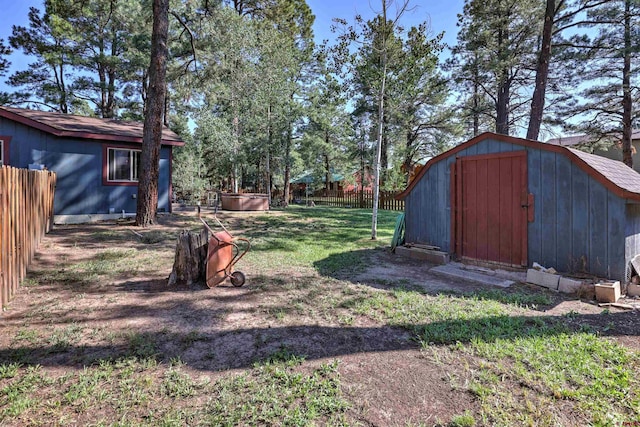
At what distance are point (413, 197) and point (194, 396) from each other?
5.87 meters

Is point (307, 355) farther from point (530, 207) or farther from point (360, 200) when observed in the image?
point (360, 200)

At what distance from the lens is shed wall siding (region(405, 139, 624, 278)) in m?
4.25

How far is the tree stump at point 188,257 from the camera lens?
Result: 14.3ft

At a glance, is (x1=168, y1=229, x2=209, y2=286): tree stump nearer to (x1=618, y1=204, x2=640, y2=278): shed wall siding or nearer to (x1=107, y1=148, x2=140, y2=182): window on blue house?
(x1=618, y1=204, x2=640, y2=278): shed wall siding

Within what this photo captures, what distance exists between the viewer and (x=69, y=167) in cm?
995

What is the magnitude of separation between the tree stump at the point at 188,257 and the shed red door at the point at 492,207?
4.59m

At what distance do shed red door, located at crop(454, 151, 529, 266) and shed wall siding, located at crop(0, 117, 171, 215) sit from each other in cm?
1054

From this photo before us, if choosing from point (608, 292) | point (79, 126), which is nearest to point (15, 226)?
point (608, 292)

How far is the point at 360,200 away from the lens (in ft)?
70.6

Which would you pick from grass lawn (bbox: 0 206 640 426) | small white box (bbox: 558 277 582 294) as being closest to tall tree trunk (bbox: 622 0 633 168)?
small white box (bbox: 558 277 582 294)

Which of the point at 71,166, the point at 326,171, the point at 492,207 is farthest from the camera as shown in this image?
the point at 326,171

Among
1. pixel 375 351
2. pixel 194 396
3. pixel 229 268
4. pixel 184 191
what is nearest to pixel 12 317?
pixel 229 268

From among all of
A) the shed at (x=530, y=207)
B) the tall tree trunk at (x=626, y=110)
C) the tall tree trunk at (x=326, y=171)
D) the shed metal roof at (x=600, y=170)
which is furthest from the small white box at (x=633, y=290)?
the tall tree trunk at (x=326, y=171)

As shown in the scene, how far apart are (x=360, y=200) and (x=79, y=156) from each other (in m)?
15.5
